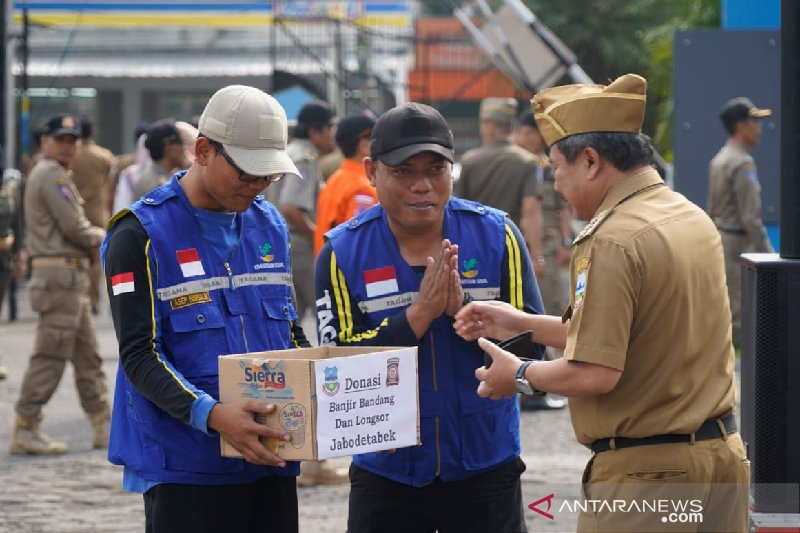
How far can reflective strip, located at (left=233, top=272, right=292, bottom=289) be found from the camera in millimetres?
4332

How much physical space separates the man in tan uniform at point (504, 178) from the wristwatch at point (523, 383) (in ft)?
23.0

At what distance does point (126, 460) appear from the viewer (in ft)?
14.0

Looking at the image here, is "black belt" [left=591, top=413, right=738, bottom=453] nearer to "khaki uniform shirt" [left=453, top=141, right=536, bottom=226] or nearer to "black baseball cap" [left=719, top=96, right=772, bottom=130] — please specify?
"khaki uniform shirt" [left=453, top=141, right=536, bottom=226]

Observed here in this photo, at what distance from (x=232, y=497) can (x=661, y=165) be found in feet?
33.7

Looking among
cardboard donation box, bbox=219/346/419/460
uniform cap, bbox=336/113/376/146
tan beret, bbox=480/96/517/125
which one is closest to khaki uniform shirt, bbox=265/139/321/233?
uniform cap, bbox=336/113/376/146

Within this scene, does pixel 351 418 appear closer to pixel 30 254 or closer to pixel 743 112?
pixel 30 254

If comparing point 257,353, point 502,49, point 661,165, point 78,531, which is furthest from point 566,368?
point 502,49

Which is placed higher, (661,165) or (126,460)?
(661,165)

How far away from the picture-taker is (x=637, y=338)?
3715 mm

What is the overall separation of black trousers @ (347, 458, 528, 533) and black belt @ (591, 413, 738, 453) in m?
0.65

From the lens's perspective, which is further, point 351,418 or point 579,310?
point 351,418

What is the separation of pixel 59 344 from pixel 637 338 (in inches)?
257

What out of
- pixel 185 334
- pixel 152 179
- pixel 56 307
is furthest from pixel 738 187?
pixel 185 334

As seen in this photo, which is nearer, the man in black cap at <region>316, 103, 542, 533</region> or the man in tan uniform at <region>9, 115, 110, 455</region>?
the man in black cap at <region>316, 103, 542, 533</region>
